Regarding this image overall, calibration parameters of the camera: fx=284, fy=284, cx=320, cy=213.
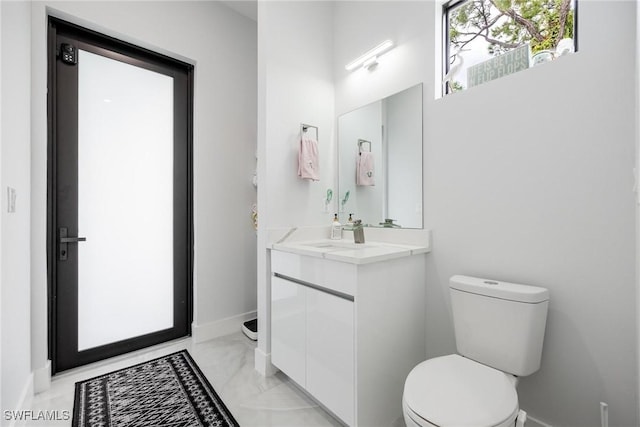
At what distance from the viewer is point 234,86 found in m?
2.64

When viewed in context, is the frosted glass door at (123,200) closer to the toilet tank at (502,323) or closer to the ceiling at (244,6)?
the ceiling at (244,6)

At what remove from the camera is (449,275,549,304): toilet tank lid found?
1.21 meters

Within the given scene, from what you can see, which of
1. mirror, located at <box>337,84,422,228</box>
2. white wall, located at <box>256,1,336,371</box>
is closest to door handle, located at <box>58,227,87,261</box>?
white wall, located at <box>256,1,336,371</box>

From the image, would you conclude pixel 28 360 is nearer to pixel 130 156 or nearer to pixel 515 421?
pixel 130 156

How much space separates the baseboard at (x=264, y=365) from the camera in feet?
6.29

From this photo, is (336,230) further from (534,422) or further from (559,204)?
(534,422)

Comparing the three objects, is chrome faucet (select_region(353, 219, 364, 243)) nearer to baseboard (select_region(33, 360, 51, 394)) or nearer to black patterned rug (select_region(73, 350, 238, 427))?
black patterned rug (select_region(73, 350, 238, 427))

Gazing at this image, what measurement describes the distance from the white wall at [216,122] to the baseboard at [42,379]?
2.99 feet

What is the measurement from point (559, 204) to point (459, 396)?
36.8 inches

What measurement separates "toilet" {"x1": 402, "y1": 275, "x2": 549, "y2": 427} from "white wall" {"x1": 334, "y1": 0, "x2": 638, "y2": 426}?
6.2 inches

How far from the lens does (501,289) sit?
1265mm

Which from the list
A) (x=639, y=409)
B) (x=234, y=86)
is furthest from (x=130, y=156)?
(x=639, y=409)

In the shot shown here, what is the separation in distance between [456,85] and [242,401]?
2276 mm

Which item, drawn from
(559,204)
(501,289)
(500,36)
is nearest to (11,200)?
(501,289)
